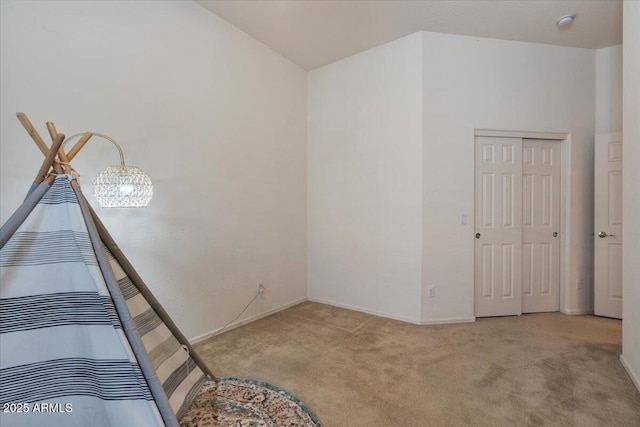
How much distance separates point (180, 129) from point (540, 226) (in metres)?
3.75

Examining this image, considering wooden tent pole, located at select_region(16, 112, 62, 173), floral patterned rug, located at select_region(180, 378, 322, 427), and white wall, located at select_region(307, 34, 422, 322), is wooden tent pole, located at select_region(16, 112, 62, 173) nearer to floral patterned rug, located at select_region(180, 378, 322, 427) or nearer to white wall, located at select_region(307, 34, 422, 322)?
floral patterned rug, located at select_region(180, 378, 322, 427)

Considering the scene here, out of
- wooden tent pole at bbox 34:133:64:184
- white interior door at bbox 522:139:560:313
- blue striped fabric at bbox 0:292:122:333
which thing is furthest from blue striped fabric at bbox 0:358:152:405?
white interior door at bbox 522:139:560:313

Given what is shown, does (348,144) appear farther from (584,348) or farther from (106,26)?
(584,348)

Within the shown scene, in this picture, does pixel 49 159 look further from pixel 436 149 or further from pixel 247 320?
pixel 436 149

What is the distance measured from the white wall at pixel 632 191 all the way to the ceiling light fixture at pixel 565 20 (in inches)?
28.6

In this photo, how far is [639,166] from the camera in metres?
1.75

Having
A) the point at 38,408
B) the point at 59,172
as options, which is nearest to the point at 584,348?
the point at 38,408

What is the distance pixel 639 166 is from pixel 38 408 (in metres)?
3.21

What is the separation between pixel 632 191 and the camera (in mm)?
1849

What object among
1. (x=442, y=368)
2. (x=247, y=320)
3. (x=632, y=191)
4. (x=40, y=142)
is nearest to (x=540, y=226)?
(x=632, y=191)

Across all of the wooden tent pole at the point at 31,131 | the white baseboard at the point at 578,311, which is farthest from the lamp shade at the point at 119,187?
the white baseboard at the point at 578,311

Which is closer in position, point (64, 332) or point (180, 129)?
point (64, 332)

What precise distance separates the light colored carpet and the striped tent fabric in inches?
39.4

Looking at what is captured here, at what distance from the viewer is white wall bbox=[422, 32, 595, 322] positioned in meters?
2.84
